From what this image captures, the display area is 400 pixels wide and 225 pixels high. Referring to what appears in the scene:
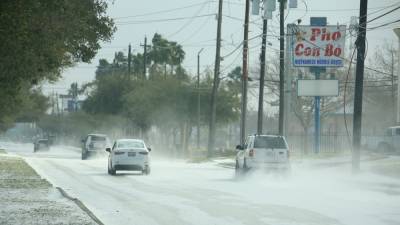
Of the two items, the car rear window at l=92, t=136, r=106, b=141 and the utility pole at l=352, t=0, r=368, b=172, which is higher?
the utility pole at l=352, t=0, r=368, b=172

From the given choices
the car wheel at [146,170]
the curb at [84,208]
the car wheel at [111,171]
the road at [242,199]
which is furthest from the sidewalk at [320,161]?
the curb at [84,208]

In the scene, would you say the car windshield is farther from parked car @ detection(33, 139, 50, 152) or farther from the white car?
parked car @ detection(33, 139, 50, 152)

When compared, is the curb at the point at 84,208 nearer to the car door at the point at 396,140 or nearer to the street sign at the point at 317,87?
the street sign at the point at 317,87

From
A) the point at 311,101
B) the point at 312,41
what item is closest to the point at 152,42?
the point at 311,101

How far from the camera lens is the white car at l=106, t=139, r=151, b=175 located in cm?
3891

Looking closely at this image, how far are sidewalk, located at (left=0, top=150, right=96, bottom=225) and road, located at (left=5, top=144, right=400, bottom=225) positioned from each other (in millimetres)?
632

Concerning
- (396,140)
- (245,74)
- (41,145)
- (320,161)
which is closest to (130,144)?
(320,161)

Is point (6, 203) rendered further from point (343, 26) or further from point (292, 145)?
point (292, 145)

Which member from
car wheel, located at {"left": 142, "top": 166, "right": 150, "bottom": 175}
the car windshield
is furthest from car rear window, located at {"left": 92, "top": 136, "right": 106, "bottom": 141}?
car wheel, located at {"left": 142, "top": 166, "right": 150, "bottom": 175}

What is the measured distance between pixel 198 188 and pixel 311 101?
56.0 meters

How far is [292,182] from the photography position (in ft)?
110

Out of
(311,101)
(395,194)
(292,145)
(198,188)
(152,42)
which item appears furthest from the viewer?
(152,42)

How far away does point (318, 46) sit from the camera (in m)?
57.9

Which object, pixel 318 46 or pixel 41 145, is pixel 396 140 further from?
pixel 41 145
